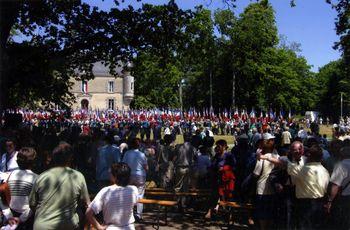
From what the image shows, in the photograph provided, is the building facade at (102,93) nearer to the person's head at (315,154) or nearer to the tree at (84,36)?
the tree at (84,36)

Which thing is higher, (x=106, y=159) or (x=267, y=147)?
(x=267, y=147)

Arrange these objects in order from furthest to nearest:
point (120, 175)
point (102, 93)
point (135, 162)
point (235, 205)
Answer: point (102, 93) < point (135, 162) < point (235, 205) < point (120, 175)

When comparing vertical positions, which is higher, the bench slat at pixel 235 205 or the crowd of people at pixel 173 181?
the crowd of people at pixel 173 181

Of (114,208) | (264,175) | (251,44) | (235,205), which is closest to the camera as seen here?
(114,208)

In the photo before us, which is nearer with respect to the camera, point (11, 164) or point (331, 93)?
point (11, 164)

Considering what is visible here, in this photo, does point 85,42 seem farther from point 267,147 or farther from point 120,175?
point 120,175

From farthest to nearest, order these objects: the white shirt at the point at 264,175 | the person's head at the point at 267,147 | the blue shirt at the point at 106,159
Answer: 1. the blue shirt at the point at 106,159
2. the white shirt at the point at 264,175
3. the person's head at the point at 267,147

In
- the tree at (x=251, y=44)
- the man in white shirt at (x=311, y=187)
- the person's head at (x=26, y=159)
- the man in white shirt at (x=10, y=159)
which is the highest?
the tree at (x=251, y=44)

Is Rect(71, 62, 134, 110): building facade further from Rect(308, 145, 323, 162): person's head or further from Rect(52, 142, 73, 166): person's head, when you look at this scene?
Rect(52, 142, 73, 166): person's head

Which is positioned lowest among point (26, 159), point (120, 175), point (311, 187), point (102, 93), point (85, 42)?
point (311, 187)

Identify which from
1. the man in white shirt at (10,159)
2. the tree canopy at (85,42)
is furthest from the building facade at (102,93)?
the man in white shirt at (10,159)

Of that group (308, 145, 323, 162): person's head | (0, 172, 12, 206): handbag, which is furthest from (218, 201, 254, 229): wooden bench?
(0, 172, 12, 206): handbag

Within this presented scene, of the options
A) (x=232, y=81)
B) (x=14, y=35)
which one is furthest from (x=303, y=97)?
(x=14, y=35)

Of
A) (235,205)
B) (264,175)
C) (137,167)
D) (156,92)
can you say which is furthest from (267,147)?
(156,92)
